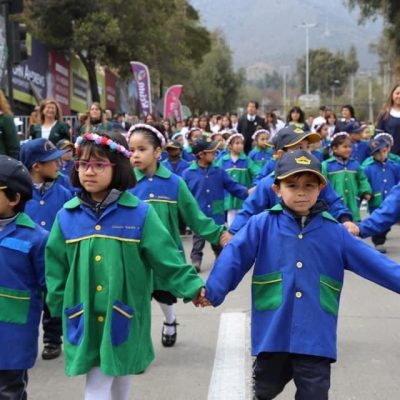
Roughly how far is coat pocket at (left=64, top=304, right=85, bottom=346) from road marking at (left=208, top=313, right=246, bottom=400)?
4.37 feet

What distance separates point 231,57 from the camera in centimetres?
7106

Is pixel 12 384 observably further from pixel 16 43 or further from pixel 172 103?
pixel 172 103

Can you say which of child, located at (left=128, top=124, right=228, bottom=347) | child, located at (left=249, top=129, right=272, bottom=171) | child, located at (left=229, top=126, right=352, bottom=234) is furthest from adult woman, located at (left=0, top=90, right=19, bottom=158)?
child, located at (left=249, top=129, right=272, bottom=171)

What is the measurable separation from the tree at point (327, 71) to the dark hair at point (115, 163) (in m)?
114

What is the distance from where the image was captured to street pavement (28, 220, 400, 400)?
4.54m

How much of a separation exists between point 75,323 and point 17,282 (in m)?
0.43

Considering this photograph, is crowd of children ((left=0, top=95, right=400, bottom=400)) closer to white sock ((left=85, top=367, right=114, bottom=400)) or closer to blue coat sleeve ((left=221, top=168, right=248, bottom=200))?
white sock ((left=85, top=367, right=114, bottom=400))

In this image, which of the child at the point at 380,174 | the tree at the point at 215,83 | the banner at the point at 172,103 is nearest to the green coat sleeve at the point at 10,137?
the child at the point at 380,174

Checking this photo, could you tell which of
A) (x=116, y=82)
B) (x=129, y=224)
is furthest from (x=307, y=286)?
(x=116, y=82)

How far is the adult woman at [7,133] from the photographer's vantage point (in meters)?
7.23

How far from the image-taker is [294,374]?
349 centimetres

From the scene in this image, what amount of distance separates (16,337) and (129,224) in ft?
2.69

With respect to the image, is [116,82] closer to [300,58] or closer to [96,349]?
[96,349]

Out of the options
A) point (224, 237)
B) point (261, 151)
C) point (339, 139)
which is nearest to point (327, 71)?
point (261, 151)
